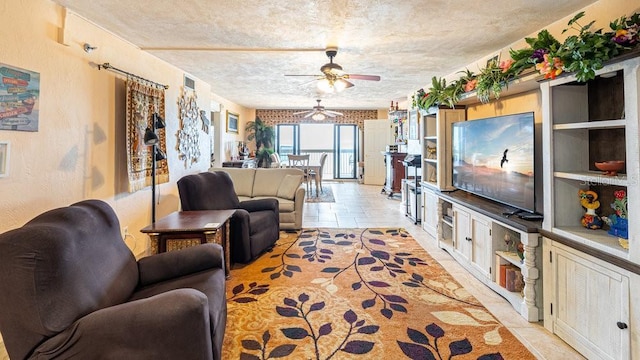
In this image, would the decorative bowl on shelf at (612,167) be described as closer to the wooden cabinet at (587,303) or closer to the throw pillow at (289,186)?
the wooden cabinet at (587,303)

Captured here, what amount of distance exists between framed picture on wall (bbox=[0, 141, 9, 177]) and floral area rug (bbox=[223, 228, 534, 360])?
69.3 inches

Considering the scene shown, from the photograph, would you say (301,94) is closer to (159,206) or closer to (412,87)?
(412,87)

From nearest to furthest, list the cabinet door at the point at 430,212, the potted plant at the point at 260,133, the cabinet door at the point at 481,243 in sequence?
1. the cabinet door at the point at 481,243
2. the cabinet door at the point at 430,212
3. the potted plant at the point at 260,133

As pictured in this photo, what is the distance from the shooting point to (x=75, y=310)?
1.30m

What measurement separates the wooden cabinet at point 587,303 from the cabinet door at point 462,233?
99 centimetres

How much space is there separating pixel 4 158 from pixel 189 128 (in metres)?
2.79

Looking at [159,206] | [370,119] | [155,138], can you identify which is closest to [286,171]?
[159,206]

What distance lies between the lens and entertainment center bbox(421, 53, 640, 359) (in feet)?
5.24

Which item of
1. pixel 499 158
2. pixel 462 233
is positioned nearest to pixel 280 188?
pixel 462 233

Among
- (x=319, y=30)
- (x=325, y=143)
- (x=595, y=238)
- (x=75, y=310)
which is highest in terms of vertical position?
(x=319, y=30)

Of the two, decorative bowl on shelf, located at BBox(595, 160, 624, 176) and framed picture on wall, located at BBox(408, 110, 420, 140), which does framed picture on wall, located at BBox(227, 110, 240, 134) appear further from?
decorative bowl on shelf, located at BBox(595, 160, 624, 176)

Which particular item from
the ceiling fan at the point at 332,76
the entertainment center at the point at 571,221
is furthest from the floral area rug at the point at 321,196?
the entertainment center at the point at 571,221

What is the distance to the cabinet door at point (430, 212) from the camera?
4134 millimetres

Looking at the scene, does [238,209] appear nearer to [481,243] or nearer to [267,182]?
[267,182]
